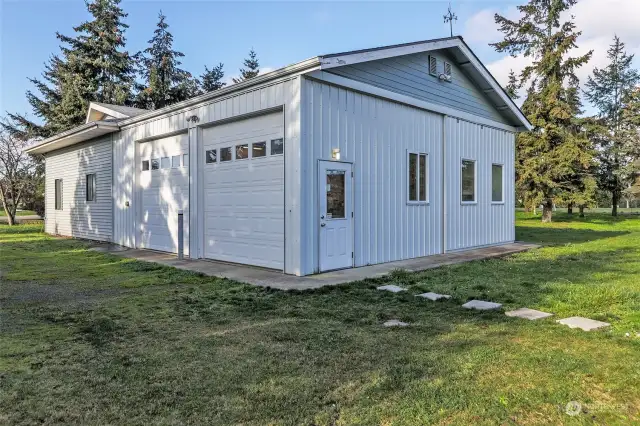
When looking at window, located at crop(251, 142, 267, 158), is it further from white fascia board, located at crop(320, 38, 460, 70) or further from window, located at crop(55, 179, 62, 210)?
window, located at crop(55, 179, 62, 210)

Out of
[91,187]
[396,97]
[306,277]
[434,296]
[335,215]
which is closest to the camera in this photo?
[434,296]

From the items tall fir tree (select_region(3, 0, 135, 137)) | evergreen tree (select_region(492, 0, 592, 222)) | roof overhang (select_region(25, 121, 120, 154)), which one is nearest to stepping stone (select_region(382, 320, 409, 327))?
roof overhang (select_region(25, 121, 120, 154))

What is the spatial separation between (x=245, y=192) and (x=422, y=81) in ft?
15.3

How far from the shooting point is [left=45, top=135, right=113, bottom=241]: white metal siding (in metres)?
13.2

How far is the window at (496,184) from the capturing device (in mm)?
11890

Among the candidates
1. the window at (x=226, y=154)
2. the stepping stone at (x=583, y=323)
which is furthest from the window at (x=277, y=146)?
the stepping stone at (x=583, y=323)

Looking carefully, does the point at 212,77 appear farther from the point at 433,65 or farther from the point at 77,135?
the point at 433,65

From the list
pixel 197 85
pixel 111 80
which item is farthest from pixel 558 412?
pixel 197 85

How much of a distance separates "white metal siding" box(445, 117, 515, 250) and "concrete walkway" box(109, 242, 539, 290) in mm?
627

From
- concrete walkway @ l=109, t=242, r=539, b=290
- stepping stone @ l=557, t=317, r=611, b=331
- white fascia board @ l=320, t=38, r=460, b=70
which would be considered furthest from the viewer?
white fascia board @ l=320, t=38, r=460, b=70

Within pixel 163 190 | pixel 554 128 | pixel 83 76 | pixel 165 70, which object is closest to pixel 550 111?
pixel 554 128

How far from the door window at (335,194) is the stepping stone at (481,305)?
3.05m

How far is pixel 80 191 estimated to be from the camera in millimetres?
14734

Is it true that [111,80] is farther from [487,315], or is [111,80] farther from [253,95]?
[487,315]
